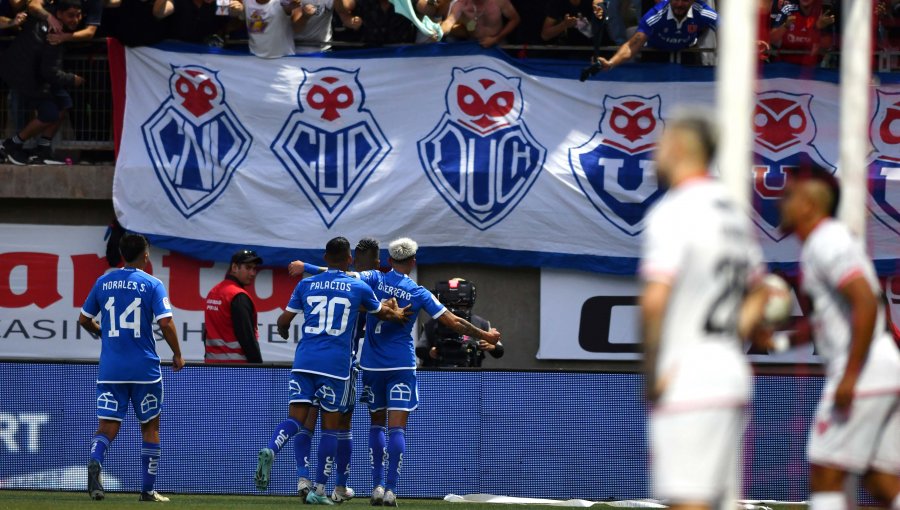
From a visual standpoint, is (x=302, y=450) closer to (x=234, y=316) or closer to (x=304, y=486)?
(x=304, y=486)

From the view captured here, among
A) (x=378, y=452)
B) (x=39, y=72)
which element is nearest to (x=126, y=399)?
(x=378, y=452)

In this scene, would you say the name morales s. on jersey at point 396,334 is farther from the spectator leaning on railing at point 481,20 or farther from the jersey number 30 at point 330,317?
the spectator leaning on railing at point 481,20

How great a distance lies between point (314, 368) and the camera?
12266 mm

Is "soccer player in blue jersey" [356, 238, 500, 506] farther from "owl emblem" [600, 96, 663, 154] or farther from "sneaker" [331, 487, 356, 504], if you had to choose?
"owl emblem" [600, 96, 663, 154]

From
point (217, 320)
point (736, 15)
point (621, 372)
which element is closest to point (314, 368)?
point (217, 320)

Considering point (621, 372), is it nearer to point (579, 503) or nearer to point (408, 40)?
point (579, 503)

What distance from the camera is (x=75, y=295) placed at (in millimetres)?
17234

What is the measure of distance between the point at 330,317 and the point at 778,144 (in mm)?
6666

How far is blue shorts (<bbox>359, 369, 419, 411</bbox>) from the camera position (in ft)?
40.7

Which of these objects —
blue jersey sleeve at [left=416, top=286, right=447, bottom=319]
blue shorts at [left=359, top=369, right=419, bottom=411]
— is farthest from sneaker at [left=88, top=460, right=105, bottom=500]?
blue jersey sleeve at [left=416, top=286, right=447, bottom=319]

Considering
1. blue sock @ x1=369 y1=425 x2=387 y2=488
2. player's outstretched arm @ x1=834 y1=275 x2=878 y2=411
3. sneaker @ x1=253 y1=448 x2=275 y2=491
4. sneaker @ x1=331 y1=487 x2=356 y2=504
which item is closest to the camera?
player's outstretched arm @ x1=834 y1=275 x2=878 y2=411

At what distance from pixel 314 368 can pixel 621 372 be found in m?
3.15

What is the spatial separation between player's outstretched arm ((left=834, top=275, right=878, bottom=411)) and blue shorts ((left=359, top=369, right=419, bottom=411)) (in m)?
5.52

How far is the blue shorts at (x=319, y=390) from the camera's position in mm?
12305
